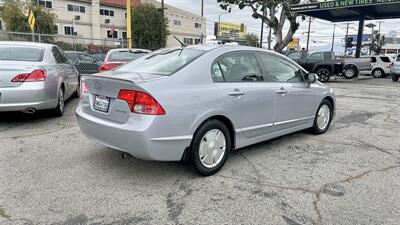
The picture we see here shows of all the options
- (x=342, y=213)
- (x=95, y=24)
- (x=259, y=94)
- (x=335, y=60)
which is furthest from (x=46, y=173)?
(x=95, y=24)

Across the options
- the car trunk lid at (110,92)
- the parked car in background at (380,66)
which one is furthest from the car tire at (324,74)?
the car trunk lid at (110,92)

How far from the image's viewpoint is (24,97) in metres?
5.98

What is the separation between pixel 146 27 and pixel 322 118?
151 ft

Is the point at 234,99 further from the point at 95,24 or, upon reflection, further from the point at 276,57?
the point at 95,24

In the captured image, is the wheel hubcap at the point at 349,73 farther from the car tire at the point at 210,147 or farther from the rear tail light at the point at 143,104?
the rear tail light at the point at 143,104

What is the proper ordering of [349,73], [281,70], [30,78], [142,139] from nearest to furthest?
[142,139]
[281,70]
[30,78]
[349,73]

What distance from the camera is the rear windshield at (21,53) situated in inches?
252

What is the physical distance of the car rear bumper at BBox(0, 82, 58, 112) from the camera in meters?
5.86

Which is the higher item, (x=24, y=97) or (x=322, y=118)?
(x=24, y=97)

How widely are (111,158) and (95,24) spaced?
164 feet

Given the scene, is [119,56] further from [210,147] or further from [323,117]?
[210,147]

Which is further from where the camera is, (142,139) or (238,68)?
(238,68)

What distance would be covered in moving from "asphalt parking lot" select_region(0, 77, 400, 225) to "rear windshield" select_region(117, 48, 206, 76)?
4.05 feet

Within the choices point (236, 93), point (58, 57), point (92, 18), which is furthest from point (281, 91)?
point (92, 18)
